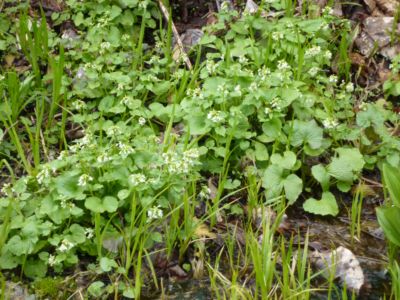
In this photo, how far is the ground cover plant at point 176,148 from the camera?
3443mm

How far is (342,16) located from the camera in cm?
537

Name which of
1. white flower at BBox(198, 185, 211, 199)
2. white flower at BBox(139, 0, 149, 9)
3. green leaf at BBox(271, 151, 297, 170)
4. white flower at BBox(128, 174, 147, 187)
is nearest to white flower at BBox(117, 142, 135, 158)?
white flower at BBox(128, 174, 147, 187)

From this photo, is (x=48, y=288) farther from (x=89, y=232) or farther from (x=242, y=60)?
(x=242, y=60)

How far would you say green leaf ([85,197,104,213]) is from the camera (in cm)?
341

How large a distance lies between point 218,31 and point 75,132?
143 cm

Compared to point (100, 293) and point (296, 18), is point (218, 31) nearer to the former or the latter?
point (296, 18)

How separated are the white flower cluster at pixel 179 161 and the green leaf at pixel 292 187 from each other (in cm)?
69

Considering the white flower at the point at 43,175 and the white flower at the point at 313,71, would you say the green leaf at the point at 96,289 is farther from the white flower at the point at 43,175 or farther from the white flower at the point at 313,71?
the white flower at the point at 313,71

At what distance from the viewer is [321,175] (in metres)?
3.99

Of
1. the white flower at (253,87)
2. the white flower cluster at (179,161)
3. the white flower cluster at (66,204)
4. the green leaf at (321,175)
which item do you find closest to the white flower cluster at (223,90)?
the white flower at (253,87)

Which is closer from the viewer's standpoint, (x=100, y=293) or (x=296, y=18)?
(x=100, y=293)

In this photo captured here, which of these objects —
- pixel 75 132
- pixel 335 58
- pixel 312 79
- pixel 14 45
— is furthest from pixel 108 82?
pixel 335 58

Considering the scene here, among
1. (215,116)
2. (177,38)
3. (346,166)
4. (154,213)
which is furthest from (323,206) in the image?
(177,38)

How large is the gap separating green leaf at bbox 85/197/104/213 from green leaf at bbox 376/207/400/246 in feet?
5.08
